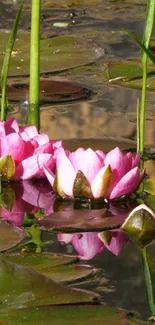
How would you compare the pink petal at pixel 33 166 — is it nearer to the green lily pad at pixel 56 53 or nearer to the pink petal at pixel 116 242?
the pink petal at pixel 116 242

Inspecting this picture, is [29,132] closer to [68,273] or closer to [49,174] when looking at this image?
[49,174]

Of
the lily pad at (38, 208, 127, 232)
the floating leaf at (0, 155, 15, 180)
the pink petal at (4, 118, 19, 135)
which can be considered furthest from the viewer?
→ the pink petal at (4, 118, 19, 135)

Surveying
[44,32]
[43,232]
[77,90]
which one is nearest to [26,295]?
[43,232]

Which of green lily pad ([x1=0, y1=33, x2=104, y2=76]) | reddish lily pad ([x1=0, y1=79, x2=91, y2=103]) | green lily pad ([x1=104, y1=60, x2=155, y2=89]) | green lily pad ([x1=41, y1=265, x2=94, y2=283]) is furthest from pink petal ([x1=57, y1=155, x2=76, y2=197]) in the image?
green lily pad ([x1=0, y1=33, x2=104, y2=76])

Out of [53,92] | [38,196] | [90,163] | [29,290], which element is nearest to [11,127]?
[38,196]

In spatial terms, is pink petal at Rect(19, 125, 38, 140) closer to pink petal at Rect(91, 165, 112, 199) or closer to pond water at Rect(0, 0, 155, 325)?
pond water at Rect(0, 0, 155, 325)
